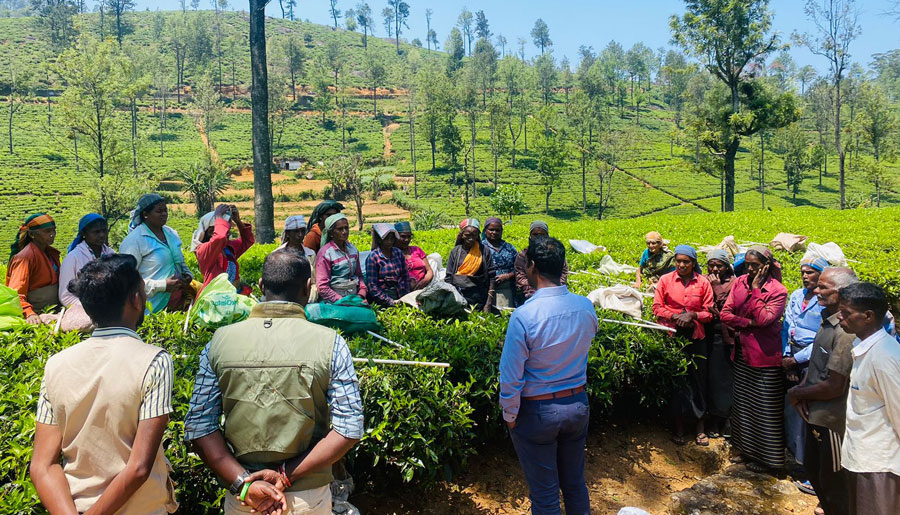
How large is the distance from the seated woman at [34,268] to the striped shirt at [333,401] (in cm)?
331

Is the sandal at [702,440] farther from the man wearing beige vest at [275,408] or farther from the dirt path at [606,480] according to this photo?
Result: the man wearing beige vest at [275,408]

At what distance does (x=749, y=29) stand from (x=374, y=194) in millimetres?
31448

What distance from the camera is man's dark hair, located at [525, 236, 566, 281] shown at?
2.94m

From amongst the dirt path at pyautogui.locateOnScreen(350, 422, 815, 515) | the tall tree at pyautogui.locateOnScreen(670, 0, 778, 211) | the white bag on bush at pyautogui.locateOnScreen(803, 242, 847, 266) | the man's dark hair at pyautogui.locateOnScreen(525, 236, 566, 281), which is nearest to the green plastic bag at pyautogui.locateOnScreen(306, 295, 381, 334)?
the dirt path at pyautogui.locateOnScreen(350, 422, 815, 515)

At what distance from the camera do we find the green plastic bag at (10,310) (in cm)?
433

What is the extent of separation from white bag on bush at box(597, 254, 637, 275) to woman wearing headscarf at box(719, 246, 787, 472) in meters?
3.26

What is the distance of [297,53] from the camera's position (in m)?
79.1

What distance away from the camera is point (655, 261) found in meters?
6.49

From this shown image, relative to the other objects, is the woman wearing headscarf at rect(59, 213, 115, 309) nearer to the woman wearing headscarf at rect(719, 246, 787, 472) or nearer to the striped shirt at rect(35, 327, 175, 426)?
the striped shirt at rect(35, 327, 175, 426)

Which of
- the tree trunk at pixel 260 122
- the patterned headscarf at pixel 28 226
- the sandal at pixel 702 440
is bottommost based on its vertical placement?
the sandal at pixel 702 440

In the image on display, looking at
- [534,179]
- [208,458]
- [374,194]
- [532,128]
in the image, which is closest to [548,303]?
[208,458]

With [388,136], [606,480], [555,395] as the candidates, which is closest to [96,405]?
[555,395]

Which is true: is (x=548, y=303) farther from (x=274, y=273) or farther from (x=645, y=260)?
(x=645, y=260)

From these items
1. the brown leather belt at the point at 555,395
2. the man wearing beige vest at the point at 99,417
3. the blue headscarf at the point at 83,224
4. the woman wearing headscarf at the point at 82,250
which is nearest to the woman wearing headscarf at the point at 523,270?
the brown leather belt at the point at 555,395
